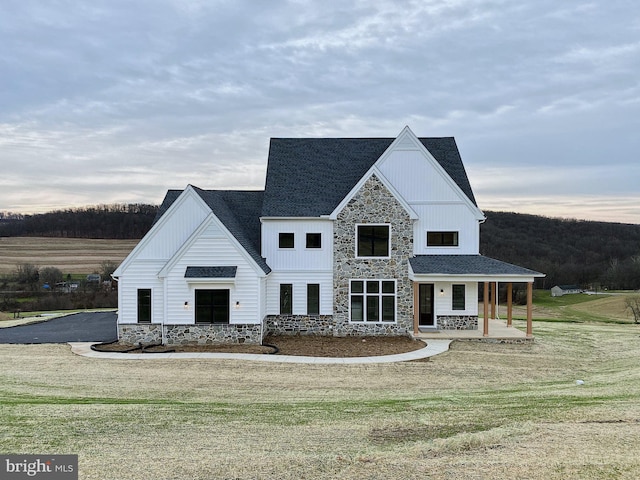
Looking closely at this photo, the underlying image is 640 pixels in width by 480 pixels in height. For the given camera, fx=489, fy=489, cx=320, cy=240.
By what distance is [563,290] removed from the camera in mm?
66000

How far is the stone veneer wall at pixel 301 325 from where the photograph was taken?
21484mm

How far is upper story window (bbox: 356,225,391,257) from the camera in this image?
21547 mm

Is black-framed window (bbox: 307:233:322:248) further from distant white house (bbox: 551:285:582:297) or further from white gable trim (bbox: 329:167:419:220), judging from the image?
distant white house (bbox: 551:285:582:297)

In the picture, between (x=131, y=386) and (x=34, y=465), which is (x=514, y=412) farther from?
(x=131, y=386)

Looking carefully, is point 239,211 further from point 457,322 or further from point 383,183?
point 457,322

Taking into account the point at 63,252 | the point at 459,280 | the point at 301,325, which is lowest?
the point at 301,325

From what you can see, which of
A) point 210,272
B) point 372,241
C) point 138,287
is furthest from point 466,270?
point 138,287

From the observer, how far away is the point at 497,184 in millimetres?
37969

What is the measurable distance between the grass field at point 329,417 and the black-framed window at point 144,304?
3173mm

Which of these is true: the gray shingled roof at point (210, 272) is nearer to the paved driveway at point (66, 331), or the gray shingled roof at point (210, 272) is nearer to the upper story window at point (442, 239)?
the paved driveway at point (66, 331)

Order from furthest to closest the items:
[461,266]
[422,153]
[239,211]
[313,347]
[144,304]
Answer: [239,211], [422,153], [461,266], [144,304], [313,347]

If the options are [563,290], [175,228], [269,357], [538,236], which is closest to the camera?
[269,357]

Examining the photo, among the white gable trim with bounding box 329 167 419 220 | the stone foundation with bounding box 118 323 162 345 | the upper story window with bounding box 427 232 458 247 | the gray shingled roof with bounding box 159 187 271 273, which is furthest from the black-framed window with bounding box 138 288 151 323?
the upper story window with bounding box 427 232 458 247

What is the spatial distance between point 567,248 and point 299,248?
65995 millimetres
